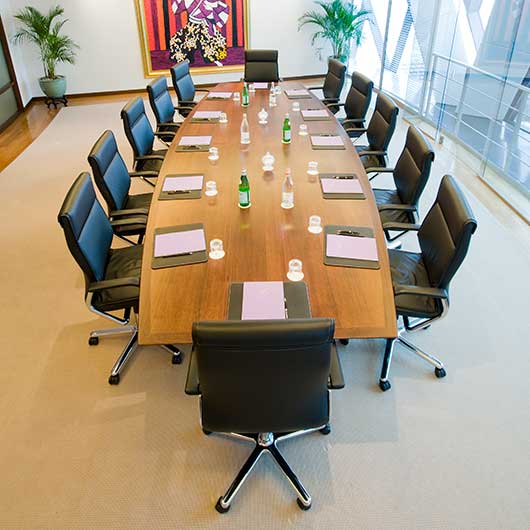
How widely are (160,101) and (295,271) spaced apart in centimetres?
312

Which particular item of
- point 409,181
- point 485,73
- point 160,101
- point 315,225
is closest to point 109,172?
point 315,225

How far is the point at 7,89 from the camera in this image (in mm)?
6961

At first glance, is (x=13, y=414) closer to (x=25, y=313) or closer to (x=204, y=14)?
(x=25, y=313)

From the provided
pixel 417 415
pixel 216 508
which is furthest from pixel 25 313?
pixel 417 415

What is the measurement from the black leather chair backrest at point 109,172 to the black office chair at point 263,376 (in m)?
1.51

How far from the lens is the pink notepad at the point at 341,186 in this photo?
2768mm

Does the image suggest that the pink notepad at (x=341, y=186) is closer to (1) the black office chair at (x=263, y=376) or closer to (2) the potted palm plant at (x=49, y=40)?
(1) the black office chair at (x=263, y=376)

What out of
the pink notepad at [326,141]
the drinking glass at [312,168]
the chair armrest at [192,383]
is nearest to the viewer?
the chair armrest at [192,383]

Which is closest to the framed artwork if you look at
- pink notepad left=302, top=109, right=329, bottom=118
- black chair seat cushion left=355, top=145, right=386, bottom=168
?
pink notepad left=302, top=109, right=329, bottom=118

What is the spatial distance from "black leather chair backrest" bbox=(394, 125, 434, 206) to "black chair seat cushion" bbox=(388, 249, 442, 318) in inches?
19.0

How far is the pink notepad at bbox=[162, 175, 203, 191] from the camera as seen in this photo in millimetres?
2809

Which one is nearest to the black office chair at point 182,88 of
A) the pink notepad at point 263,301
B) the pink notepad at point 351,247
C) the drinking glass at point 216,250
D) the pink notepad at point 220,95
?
the pink notepad at point 220,95

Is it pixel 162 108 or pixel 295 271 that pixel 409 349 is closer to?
pixel 295 271

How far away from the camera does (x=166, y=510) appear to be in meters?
1.88
